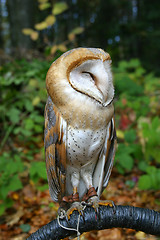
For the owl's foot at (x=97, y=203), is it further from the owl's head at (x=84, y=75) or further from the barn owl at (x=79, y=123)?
the owl's head at (x=84, y=75)

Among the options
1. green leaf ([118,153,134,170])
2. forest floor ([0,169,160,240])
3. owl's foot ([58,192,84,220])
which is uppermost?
owl's foot ([58,192,84,220])

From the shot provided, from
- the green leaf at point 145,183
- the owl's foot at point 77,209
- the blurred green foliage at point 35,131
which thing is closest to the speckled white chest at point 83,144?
the owl's foot at point 77,209

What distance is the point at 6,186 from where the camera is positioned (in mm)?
2449

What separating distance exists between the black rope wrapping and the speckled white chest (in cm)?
29

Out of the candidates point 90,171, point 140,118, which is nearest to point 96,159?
point 90,171

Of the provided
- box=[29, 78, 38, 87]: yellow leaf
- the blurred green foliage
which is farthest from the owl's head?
box=[29, 78, 38, 87]: yellow leaf

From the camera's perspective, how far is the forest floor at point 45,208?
232cm

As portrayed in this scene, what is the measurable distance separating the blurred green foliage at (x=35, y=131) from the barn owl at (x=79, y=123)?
795 mm

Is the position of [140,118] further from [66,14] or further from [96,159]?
[66,14]

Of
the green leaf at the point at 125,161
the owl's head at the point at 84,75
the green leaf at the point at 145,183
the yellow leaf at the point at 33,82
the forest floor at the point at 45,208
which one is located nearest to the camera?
the owl's head at the point at 84,75

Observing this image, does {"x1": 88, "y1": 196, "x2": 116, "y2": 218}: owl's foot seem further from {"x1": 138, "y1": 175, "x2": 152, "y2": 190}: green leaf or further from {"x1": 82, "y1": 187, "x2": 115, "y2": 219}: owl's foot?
{"x1": 138, "y1": 175, "x2": 152, "y2": 190}: green leaf

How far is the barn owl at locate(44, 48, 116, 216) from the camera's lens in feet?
3.89

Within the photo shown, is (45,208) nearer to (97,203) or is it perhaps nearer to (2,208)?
(2,208)

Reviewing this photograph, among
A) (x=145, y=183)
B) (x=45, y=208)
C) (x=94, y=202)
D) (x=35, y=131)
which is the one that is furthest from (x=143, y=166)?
(x=94, y=202)
